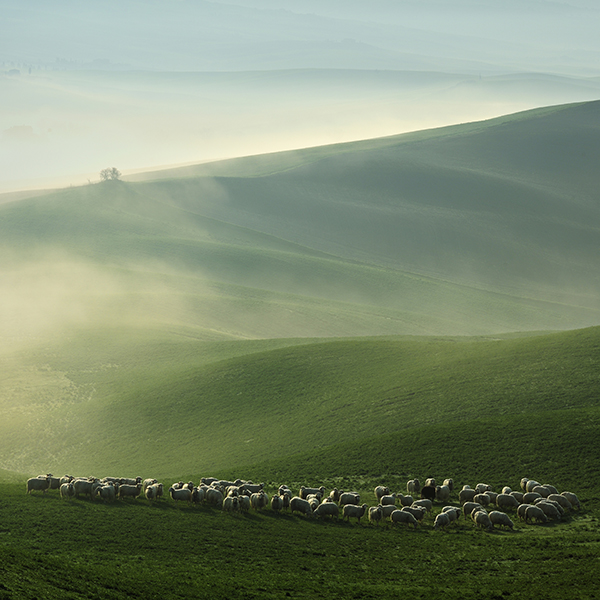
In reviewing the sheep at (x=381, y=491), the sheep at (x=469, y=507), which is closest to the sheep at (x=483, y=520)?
the sheep at (x=469, y=507)

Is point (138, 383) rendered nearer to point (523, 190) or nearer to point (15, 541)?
point (15, 541)

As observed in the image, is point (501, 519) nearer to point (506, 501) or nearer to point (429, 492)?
point (506, 501)

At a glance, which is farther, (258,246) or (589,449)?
(258,246)

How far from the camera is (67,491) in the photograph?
28484 millimetres

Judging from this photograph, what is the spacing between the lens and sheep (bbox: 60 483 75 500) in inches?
1122

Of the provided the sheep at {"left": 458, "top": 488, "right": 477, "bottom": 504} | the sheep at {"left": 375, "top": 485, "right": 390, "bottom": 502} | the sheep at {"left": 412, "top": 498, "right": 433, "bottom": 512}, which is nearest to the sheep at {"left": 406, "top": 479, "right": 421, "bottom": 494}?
the sheep at {"left": 375, "top": 485, "right": 390, "bottom": 502}

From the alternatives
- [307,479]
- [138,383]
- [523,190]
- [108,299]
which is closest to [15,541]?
[307,479]

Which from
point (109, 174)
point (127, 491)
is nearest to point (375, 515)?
point (127, 491)

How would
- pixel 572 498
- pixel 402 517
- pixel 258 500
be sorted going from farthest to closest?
pixel 572 498 → pixel 258 500 → pixel 402 517

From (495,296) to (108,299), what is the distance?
77.3m

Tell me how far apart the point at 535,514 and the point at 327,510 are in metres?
8.74

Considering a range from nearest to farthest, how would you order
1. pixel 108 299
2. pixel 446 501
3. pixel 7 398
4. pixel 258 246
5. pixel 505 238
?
1. pixel 446 501
2. pixel 7 398
3. pixel 108 299
4. pixel 258 246
5. pixel 505 238

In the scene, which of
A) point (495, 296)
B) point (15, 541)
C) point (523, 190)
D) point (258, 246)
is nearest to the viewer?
point (15, 541)

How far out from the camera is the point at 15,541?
2291 cm
